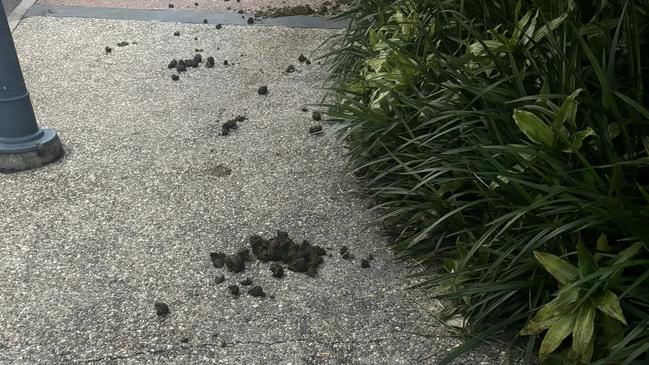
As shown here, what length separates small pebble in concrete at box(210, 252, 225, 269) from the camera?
386 centimetres

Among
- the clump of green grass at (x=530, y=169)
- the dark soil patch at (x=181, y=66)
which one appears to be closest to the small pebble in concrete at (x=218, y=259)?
the clump of green grass at (x=530, y=169)

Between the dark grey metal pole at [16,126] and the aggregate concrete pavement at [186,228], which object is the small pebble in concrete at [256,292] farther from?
the dark grey metal pole at [16,126]

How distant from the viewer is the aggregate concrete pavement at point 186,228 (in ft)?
11.1

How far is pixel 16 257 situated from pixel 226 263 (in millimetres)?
1108

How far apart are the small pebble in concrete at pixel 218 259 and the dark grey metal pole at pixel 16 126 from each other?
165cm

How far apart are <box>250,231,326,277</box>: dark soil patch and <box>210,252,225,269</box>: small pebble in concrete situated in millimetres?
167

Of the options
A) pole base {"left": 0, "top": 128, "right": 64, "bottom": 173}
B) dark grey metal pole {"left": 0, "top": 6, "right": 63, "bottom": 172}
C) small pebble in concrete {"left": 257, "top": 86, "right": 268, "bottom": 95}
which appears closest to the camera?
dark grey metal pole {"left": 0, "top": 6, "right": 63, "bottom": 172}

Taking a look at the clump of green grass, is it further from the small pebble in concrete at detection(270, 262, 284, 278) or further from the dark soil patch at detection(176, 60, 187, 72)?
the dark soil patch at detection(176, 60, 187, 72)

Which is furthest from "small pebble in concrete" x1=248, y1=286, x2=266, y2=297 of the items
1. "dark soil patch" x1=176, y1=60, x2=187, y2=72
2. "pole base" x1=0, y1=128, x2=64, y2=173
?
"dark soil patch" x1=176, y1=60, x2=187, y2=72

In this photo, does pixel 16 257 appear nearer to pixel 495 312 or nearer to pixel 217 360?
pixel 217 360

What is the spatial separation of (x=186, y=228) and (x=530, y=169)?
75.2 inches

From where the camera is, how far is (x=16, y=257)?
4.00m

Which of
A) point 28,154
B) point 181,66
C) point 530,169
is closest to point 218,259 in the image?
point 530,169

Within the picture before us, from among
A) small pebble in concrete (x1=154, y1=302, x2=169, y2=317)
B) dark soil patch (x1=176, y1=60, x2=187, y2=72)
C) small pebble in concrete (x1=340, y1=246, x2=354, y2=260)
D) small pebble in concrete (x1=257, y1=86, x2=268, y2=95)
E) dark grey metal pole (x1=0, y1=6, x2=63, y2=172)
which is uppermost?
dark grey metal pole (x1=0, y1=6, x2=63, y2=172)
